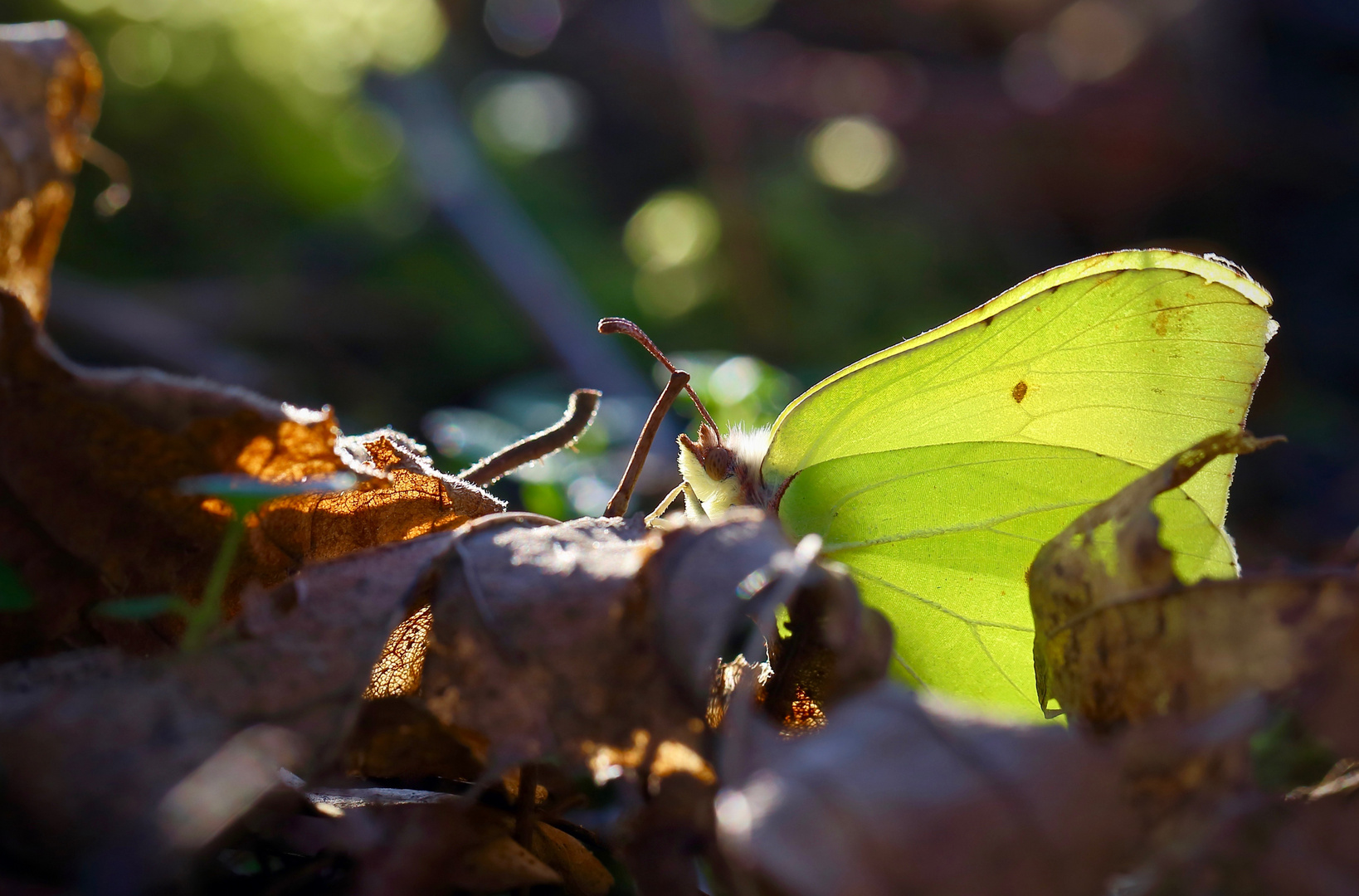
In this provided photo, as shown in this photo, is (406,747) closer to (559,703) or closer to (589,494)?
(559,703)

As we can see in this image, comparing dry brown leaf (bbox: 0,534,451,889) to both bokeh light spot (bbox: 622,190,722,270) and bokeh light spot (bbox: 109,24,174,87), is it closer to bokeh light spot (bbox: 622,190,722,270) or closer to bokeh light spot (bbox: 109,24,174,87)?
bokeh light spot (bbox: 622,190,722,270)

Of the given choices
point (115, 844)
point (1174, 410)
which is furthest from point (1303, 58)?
point (115, 844)

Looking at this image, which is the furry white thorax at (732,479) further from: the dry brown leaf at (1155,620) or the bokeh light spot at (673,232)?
the bokeh light spot at (673,232)

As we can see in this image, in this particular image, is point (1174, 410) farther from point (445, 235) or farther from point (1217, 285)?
point (445, 235)

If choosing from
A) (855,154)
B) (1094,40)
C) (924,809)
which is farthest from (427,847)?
(1094,40)

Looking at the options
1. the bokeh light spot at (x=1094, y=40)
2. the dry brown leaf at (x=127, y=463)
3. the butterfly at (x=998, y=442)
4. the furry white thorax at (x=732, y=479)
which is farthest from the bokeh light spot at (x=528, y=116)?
the dry brown leaf at (x=127, y=463)
